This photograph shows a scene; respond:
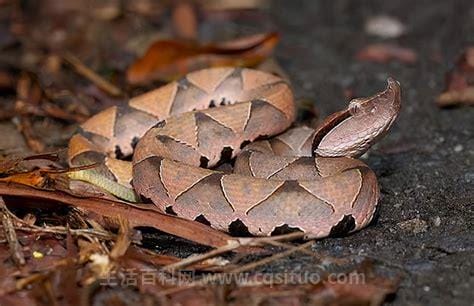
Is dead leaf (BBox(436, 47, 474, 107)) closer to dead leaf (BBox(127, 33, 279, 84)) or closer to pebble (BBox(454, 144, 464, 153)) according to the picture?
pebble (BBox(454, 144, 464, 153))

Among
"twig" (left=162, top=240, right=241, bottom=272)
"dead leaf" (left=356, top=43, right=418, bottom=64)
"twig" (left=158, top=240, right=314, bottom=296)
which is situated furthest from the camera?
"dead leaf" (left=356, top=43, right=418, bottom=64)

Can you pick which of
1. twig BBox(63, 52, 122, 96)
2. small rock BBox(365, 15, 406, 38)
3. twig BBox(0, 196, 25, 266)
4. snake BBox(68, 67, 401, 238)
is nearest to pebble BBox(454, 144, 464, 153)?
snake BBox(68, 67, 401, 238)

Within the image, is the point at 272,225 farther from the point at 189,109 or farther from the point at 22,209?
the point at 189,109

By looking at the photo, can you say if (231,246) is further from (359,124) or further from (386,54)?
(386,54)

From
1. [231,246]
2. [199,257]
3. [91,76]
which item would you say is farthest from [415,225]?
[91,76]

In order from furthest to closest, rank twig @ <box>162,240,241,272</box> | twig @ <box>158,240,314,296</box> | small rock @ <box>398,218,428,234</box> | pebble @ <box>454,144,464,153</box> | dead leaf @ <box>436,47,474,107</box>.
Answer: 1. dead leaf @ <box>436,47,474,107</box>
2. pebble @ <box>454,144,464,153</box>
3. small rock @ <box>398,218,428,234</box>
4. twig @ <box>162,240,241,272</box>
5. twig @ <box>158,240,314,296</box>
